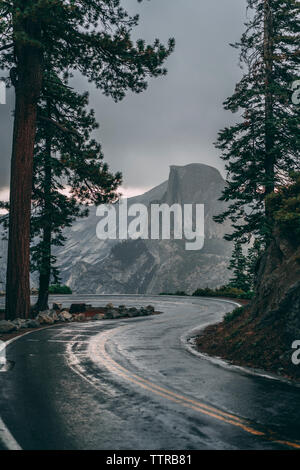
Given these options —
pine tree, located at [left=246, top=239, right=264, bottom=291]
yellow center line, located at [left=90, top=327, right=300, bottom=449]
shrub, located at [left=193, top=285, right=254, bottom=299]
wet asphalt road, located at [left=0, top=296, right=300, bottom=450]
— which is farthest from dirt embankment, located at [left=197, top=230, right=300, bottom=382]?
shrub, located at [left=193, top=285, right=254, bottom=299]

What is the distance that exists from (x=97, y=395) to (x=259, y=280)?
782 cm

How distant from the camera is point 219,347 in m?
12.0

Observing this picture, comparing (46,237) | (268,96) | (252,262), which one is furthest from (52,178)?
(252,262)

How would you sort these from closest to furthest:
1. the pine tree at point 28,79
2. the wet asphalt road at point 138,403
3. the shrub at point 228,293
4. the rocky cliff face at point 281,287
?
the wet asphalt road at point 138,403 < the rocky cliff face at point 281,287 < the pine tree at point 28,79 < the shrub at point 228,293

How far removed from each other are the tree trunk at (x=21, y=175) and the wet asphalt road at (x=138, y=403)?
684cm

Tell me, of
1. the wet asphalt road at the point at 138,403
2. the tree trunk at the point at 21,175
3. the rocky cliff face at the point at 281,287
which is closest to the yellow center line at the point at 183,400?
the wet asphalt road at the point at 138,403

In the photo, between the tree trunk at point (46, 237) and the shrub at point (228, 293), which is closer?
the tree trunk at point (46, 237)

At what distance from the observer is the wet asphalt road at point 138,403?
4984 millimetres

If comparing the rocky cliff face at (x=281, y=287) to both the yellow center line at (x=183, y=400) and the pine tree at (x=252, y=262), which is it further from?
the pine tree at (x=252, y=262)

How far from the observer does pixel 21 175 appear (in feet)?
59.5

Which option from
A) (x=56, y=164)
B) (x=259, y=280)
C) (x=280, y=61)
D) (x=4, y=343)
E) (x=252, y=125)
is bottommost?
(x=4, y=343)

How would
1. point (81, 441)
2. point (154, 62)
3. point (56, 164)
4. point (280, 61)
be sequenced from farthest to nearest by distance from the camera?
point (56, 164) → point (280, 61) → point (154, 62) → point (81, 441)
